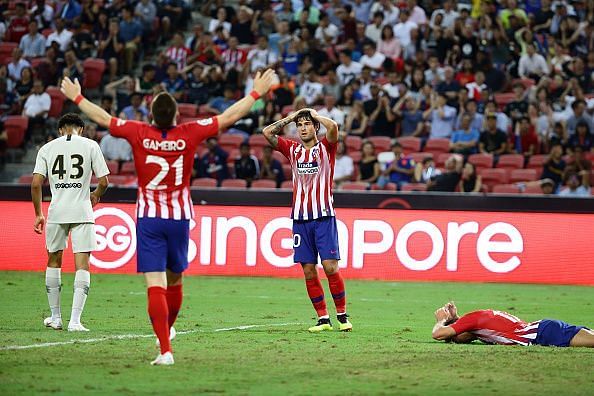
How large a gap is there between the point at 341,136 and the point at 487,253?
17.5ft

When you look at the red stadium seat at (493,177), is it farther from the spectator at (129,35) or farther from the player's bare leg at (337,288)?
the player's bare leg at (337,288)

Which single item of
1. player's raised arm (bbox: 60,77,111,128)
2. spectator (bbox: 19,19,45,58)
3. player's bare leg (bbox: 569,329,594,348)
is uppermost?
spectator (bbox: 19,19,45,58)

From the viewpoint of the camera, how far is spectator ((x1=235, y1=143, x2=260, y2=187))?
76.8 feet

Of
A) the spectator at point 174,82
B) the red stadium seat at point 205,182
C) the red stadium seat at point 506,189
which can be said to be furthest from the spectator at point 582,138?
the spectator at point 174,82

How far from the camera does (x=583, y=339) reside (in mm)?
10750

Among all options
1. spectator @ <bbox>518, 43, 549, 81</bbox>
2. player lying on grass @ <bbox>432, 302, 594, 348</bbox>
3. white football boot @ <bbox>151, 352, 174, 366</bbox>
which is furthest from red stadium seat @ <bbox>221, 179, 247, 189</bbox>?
white football boot @ <bbox>151, 352, 174, 366</bbox>

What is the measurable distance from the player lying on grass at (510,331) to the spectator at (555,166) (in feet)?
39.2

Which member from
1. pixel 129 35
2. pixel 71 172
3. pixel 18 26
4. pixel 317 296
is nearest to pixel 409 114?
pixel 129 35

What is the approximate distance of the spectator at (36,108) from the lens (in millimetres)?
26500

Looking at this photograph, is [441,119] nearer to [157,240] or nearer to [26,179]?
[26,179]

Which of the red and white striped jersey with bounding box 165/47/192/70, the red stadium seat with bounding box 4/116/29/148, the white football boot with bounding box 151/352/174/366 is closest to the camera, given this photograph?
the white football boot with bounding box 151/352/174/366

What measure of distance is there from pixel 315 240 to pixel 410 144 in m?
11.9

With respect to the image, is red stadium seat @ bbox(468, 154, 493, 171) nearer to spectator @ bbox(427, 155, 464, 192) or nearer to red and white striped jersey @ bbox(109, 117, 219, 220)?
spectator @ bbox(427, 155, 464, 192)

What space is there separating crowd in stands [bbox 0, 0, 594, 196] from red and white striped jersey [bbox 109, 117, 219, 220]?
43.3 feet
